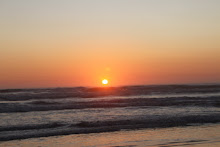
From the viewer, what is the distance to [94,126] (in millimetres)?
16266

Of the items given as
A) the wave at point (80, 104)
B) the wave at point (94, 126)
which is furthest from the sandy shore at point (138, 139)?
the wave at point (80, 104)

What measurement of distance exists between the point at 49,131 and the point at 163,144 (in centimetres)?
589

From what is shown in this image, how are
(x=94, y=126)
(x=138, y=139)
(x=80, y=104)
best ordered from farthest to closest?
(x=80, y=104) → (x=94, y=126) → (x=138, y=139)

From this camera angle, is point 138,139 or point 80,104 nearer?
point 138,139

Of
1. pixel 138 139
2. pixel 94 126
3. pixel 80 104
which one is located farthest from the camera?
pixel 80 104

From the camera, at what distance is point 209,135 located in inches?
520

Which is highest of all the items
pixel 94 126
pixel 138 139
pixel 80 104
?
pixel 80 104

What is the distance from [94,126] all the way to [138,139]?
4.43m

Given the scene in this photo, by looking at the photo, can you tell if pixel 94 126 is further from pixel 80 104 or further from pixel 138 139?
pixel 80 104

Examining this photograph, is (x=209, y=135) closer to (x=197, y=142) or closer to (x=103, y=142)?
(x=197, y=142)

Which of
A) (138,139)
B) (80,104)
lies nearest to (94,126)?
(138,139)

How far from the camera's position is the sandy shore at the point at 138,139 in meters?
11.5

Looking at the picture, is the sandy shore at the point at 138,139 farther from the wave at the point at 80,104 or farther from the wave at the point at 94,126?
the wave at the point at 80,104

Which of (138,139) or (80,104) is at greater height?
(80,104)
